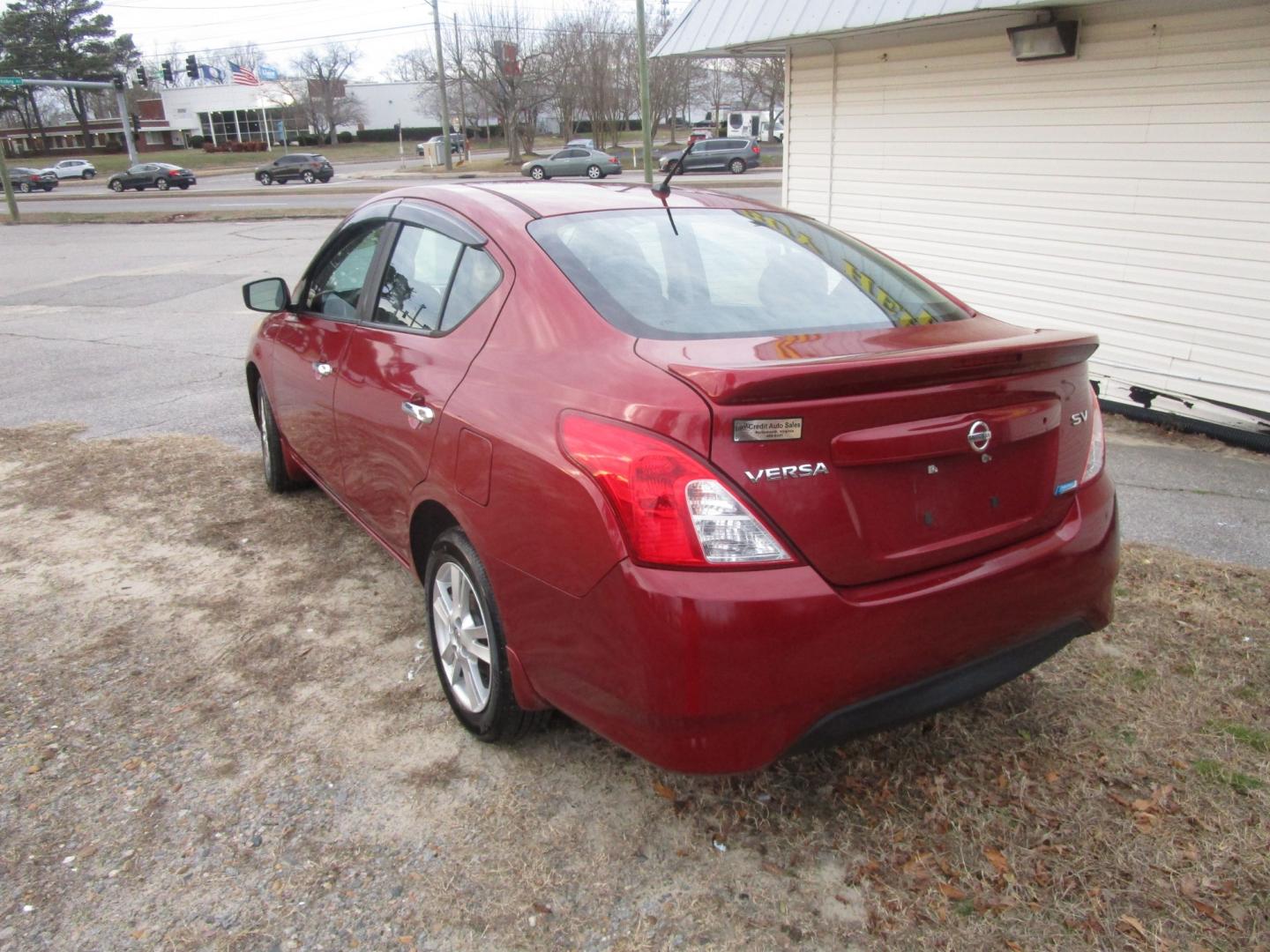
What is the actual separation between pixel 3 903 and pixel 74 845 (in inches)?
8.7

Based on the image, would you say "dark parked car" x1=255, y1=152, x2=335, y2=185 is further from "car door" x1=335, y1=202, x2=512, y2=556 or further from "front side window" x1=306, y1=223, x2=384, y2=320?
"car door" x1=335, y1=202, x2=512, y2=556

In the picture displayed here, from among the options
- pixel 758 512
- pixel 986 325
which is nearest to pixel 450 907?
pixel 758 512

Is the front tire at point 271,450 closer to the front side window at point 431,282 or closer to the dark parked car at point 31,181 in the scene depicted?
the front side window at point 431,282

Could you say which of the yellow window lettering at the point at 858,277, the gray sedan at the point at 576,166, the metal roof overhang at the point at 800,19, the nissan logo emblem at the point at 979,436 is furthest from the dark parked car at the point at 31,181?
the nissan logo emblem at the point at 979,436

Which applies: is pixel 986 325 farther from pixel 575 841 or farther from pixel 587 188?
pixel 575 841

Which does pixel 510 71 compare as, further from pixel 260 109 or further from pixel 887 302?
pixel 887 302

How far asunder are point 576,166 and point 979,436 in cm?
3852

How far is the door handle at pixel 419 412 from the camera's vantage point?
2867 mm

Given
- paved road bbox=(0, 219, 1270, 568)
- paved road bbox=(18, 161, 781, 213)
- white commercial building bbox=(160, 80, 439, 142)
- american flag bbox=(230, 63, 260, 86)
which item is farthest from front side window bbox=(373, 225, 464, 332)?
white commercial building bbox=(160, 80, 439, 142)

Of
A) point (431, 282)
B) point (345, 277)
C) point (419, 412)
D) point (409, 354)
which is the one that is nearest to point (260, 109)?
point (345, 277)

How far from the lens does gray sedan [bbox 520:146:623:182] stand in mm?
38250

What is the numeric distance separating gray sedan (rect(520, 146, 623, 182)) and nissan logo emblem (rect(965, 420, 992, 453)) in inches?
1463

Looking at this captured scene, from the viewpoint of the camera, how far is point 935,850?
2.45 m

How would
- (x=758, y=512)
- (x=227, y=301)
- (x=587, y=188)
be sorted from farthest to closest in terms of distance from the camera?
(x=227, y=301), (x=587, y=188), (x=758, y=512)
